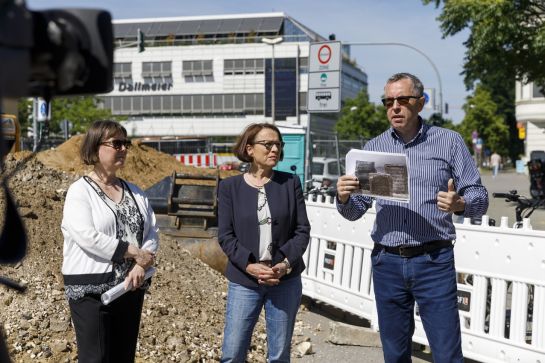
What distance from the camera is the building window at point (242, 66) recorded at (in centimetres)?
9044

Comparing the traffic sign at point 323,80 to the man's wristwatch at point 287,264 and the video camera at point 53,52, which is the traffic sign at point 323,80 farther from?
the video camera at point 53,52

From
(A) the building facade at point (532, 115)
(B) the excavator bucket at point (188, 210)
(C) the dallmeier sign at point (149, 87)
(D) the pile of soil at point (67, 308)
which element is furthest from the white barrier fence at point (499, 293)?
(C) the dallmeier sign at point (149, 87)

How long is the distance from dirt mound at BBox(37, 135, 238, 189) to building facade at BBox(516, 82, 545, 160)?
137 feet

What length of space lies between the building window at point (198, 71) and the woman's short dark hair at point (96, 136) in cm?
8802

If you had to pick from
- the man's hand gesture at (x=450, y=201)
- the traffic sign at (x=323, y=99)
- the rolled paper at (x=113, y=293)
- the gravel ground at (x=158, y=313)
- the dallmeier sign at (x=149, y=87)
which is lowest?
the gravel ground at (x=158, y=313)

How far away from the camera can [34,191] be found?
31.4ft

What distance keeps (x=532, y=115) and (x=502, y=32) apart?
Answer: 38.7 m

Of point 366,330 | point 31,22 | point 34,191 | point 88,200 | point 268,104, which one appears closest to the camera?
point 31,22

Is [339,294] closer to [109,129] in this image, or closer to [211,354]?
[211,354]

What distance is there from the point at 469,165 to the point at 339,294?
4.10 meters

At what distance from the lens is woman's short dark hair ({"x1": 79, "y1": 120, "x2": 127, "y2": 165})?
4.45 meters

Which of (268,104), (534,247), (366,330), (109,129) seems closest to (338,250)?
(366,330)

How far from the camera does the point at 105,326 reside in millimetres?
4336

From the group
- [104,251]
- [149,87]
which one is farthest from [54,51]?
[149,87]
